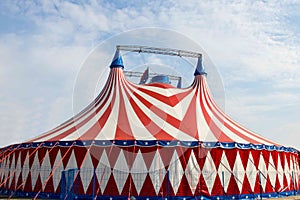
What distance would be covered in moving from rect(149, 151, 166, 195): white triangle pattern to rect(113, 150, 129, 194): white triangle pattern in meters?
0.69

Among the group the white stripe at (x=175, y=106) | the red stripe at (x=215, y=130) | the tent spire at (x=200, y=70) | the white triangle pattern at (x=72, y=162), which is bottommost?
the white triangle pattern at (x=72, y=162)

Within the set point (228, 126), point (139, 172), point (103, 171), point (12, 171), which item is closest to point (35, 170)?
point (12, 171)

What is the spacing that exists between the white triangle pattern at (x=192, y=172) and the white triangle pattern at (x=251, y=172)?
1650 millimetres

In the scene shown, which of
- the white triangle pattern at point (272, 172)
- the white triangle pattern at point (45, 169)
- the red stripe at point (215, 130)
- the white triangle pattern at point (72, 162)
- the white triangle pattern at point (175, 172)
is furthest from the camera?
the white triangle pattern at point (272, 172)

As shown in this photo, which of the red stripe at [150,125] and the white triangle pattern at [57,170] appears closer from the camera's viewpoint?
the white triangle pattern at [57,170]

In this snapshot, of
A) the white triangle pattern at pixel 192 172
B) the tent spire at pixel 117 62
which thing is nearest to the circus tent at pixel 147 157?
the white triangle pattern at pixel 192 172

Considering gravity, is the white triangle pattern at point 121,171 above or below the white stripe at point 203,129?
below

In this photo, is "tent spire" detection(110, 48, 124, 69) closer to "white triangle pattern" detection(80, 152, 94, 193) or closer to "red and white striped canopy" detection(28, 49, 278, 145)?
"red and white striped canopy" detection(28, 49, 278, 145)

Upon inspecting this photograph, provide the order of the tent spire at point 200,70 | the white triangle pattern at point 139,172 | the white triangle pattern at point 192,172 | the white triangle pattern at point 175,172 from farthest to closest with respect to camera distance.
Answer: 1. the tent spire at point 200,70
2. the white triangle pattern at point 192,172
3. the white triangle pattern at point 175,172
4. the white triangle pattern at point 139,172

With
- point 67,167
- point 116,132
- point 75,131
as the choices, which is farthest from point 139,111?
point 67,167

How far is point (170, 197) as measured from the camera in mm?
8469

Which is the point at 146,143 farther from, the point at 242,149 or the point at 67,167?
Answer: the point at 242,149

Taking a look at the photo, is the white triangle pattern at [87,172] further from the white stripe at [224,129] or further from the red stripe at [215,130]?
the white stripe at [224,129]

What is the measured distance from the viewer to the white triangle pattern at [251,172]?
30.6 ft
